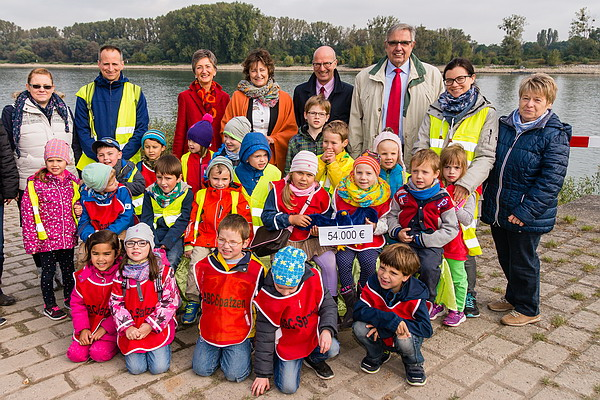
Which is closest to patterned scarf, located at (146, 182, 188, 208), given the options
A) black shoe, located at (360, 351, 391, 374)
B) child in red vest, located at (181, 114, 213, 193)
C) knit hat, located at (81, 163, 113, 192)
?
knit hat, located at (81, 163, 113, 192)

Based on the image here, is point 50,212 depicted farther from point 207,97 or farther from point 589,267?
point 589,267

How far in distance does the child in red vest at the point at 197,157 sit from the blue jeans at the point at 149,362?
6.19ft

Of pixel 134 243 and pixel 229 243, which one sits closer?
pixel 229 243

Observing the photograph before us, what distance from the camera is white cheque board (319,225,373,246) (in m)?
3.75

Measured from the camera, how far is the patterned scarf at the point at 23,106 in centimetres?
439

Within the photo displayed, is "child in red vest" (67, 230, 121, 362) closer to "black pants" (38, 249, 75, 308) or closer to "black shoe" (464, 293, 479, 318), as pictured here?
"black pants" (38, 249, 75, 308)

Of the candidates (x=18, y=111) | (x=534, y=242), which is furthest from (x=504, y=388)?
(x=18, y=111)

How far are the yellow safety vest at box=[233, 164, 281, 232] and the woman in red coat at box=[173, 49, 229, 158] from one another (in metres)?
1.15

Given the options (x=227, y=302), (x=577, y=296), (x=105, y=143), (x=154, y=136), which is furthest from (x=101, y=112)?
(x=577, y=296)

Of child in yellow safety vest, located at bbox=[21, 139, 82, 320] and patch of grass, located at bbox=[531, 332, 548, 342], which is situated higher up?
child in yellow safety vest, located at bbox=[21, 139, 82, 320]

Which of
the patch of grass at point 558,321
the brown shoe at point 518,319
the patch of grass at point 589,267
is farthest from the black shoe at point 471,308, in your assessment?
the patch of grass at point 589,267

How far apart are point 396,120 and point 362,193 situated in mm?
1431

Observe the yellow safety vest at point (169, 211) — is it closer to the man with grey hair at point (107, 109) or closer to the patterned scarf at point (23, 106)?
the man with grey hair at point (107, 109)

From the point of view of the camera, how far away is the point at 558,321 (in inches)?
159
